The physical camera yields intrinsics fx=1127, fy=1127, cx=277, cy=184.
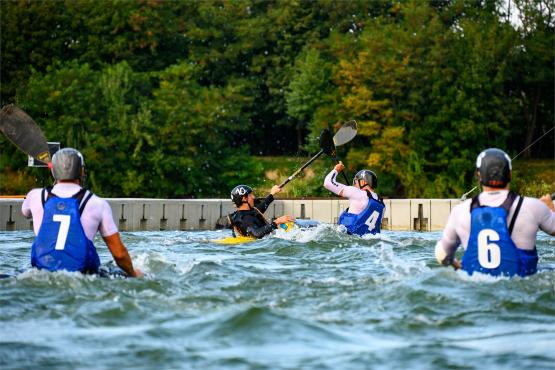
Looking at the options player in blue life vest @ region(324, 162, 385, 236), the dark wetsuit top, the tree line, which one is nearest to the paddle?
player in blue life vest @ region(324, 162, 385, 236)

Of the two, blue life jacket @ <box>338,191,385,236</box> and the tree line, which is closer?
blue life jacket @ <box>338,191,385,236</box>

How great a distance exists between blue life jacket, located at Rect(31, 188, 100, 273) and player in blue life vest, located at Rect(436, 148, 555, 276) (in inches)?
129

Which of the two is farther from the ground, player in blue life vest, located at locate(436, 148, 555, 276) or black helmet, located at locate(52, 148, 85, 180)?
black helmet, located at locate(52, 148, 85, 180)

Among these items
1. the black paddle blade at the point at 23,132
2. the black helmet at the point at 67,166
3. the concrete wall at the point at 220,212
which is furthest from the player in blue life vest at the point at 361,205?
the concrete wall at the point at 220,212

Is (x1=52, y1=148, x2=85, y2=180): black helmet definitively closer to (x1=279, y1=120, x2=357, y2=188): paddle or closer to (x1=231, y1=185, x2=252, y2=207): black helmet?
(x1=231, y1=185, x2=252, y2=207): black helmet

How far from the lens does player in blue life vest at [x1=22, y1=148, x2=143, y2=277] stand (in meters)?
10.3

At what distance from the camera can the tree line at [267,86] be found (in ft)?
160

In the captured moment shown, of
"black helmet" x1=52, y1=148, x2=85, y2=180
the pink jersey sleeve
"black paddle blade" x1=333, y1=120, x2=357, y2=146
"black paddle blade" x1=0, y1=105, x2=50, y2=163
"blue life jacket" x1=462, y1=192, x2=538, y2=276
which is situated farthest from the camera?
"black paddle blade" x1=333, y1=120, x2=357, y2=146

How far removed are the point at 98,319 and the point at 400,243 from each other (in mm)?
10342

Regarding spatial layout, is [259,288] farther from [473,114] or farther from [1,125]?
[473,114]

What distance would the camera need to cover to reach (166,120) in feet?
161

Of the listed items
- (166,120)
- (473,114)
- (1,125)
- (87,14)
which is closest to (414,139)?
(473,114)

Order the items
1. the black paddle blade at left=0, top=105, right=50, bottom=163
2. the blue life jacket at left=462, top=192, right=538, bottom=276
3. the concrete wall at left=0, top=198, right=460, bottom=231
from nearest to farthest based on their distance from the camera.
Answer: the blue life jacket at left=462, top=192, right=538, bottom=276 → the black paddle blade at left=0, top=105, right=50, bottom=163 → the concrete wall at left=0, top=198, right=460, bottom=231

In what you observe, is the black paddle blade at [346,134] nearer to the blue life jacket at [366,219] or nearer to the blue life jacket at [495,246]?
the blue life jacket at [366,219]
